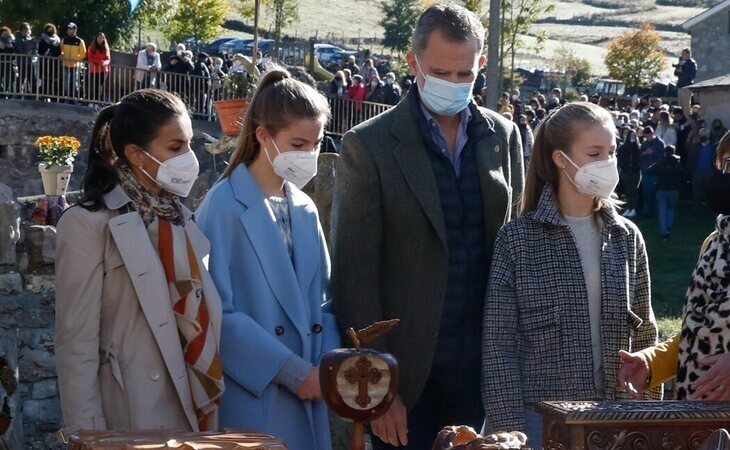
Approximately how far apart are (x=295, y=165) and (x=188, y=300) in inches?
23.1

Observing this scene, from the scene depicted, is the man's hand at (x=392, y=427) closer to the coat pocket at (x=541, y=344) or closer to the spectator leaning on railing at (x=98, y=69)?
the coat pocket at (x=541, y=344)

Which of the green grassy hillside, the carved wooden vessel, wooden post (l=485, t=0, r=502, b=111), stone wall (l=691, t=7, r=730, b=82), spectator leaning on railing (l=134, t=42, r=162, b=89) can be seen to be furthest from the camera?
the green grassy hillside

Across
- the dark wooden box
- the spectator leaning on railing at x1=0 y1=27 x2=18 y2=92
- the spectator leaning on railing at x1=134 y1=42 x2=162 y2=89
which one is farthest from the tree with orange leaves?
the dark wooden box

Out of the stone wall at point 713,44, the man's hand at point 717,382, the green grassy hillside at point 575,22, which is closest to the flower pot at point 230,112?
the man's hand at point 717,382

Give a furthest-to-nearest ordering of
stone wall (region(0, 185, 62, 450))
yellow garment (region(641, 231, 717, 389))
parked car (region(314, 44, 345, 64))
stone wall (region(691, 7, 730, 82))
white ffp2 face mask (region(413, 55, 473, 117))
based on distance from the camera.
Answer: parked car (region(314, 44, 345, 64))
stone wall (region(691, 7, 730, 82))
stone wall (region(0, 185, 62, 450))
white ffp2 face mask (region(413, 55, 473, 117))
yellow garment (region(641, 231, 717, 389))

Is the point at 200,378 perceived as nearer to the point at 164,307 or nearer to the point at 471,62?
the point at 164,307

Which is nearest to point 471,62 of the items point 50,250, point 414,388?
point 414,388

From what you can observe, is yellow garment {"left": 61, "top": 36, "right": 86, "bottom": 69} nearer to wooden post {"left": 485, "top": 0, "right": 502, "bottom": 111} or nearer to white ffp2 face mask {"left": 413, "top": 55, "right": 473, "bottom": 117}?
wooden post {"left": 485, "top": 0, "right": 502, "bottom": 111}

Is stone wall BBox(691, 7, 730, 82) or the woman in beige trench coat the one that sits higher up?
stone wall BBox(691, 7, 730, 82)

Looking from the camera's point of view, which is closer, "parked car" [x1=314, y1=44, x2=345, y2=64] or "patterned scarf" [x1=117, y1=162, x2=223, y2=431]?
"patterned scarf" [x1=117, y1=162, x2=223, y2=431]

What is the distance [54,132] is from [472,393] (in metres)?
24.6

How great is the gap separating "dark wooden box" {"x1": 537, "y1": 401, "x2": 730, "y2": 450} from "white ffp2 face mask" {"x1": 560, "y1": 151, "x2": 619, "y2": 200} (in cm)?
151

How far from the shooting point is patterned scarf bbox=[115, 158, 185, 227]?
159 inches

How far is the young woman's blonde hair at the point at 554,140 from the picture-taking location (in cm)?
446
